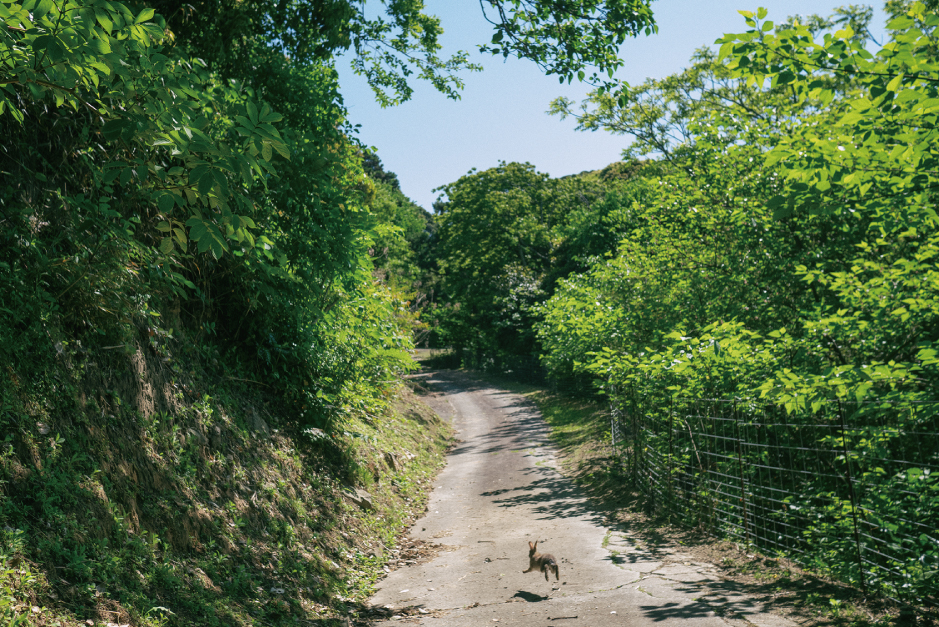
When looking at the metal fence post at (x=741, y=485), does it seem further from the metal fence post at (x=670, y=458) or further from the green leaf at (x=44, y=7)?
the green leaf at (x=44, y=7)

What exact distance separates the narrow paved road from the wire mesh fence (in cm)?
102

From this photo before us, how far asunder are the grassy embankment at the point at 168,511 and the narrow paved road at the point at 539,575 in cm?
84

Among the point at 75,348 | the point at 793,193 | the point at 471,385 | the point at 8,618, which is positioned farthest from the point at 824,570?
the point at 471,385

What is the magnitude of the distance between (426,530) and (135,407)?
5679 millimetres

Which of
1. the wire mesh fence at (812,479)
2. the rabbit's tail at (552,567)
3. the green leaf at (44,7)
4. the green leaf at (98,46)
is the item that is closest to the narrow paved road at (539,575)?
the rabbit's tail at (552,567)

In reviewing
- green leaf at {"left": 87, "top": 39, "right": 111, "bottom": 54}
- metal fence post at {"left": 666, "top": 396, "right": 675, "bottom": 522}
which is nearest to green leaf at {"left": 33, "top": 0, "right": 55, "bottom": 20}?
green leaf at {"left": 87, "top": 39, "right": 111, "bottom": 54}

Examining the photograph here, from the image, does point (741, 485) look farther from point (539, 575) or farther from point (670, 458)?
point (539, 575)

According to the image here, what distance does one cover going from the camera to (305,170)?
7945 mm

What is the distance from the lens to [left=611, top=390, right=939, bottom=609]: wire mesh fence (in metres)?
5.16

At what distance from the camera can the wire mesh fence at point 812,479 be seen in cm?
516

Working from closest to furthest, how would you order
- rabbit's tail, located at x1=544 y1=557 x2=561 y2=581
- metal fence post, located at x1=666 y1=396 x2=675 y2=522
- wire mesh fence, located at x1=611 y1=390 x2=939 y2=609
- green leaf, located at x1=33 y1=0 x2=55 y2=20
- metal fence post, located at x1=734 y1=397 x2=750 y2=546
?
green leaf, located at x1=33 y1=0 x2=55 y2=20
wire mesh fence, located at x1=611 y1=390 x2=939 y2=609
rabbit's tail, located at x1=544 y1=557 x2=561 y2=581
metal fence post, located at x1=734 y1=397 x2=750 y2=546
metal fence post, located at x1=666 y1=396 x2=675 y2=522

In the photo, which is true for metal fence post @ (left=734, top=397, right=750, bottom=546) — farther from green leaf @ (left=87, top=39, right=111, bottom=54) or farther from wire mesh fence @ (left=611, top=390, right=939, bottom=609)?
green leaf @ (left=87, top=39, right=111, bottom=54)

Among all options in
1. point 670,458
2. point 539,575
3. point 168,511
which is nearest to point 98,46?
point 168,511

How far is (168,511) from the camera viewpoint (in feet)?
16.7
